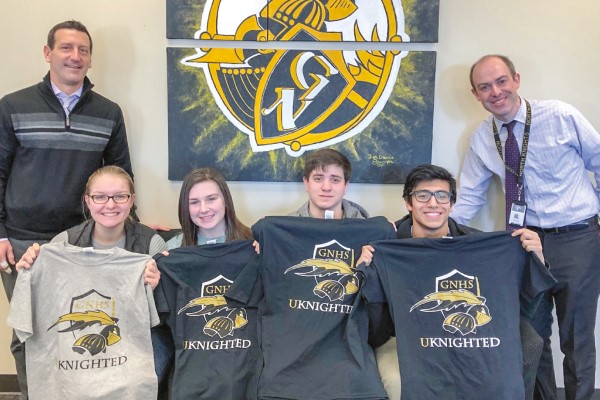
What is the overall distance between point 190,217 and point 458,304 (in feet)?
3.64

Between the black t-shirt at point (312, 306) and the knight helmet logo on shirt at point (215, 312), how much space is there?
6 centimetres

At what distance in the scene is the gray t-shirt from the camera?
177 cm

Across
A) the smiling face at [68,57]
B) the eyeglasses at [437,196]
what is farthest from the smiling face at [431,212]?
the smiling face at [68,57]

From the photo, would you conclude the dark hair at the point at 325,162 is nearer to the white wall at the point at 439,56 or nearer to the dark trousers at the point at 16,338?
the white wall at the point at 439,56

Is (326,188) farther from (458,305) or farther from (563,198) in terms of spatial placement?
(563,198)

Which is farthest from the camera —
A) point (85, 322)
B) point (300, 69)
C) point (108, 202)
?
point (300, 69)

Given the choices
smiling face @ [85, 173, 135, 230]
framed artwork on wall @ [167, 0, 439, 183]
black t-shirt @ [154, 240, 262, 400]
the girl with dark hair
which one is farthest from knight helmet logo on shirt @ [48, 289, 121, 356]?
framed artwork on wall @ [167, 0, 439, 183]

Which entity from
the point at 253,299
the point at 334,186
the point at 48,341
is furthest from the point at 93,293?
the point at 334,186

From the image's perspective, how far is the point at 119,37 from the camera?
250cm

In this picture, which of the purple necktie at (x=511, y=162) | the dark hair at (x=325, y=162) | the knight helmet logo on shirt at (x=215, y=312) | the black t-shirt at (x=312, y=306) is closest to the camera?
the black t-shirt at (x=312, y=306)

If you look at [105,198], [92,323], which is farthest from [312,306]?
[105,198]

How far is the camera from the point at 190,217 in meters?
2.09

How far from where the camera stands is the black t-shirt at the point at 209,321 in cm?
179

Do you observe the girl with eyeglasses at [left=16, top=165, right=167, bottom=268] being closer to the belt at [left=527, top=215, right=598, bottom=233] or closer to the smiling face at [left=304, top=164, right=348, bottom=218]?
the smiling face at [left=304, top=164, right=348, bottom=218]
